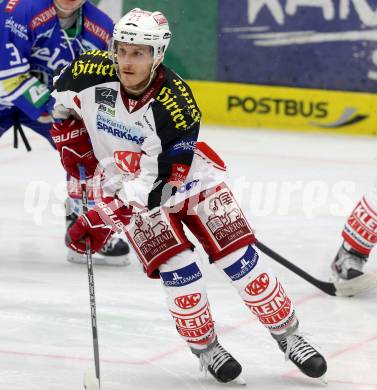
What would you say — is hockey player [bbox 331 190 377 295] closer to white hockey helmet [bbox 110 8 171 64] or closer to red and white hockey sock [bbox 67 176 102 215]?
red and white hockey sock [bbox 67 176 102 215]

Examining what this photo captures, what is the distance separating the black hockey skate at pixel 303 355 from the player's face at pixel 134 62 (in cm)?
95

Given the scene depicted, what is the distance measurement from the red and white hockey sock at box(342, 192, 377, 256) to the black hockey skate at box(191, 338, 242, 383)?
1.18m

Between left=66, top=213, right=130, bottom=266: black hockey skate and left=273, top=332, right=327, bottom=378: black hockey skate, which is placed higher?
left=273, top=332, right=327, bottom=378: black hockey skate

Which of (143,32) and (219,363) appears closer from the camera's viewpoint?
(143,32)

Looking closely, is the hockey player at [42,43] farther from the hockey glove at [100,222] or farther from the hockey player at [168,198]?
the hockey glove at [100,222]

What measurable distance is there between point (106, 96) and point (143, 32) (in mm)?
264

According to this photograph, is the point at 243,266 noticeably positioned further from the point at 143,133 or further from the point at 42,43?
the point at 42,43

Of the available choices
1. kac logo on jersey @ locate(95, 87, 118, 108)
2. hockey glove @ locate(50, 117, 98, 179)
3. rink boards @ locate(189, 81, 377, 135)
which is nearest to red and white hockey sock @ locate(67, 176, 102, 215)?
hockey glove @ locate(50, 117, 98, 179)

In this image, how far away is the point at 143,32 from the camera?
12.2ft

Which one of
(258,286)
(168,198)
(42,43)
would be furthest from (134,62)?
(42,43)

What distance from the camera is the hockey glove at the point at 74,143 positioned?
4141 millimetres

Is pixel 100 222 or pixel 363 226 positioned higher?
pixel 100 222

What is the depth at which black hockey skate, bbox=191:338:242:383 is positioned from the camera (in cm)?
382

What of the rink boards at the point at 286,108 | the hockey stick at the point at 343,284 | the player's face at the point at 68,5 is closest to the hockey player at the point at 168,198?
the hockey stick at the point at 343,284
